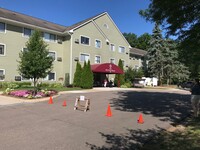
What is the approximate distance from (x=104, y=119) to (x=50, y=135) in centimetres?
340

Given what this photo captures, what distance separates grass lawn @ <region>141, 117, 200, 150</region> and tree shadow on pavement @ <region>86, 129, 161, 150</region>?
28cm

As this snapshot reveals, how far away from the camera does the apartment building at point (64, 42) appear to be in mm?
25969

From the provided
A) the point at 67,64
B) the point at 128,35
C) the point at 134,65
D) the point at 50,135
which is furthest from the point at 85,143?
the point at 128,35

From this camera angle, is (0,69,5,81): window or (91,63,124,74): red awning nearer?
(0,69,5,81): window

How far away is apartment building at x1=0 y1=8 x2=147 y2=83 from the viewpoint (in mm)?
25969

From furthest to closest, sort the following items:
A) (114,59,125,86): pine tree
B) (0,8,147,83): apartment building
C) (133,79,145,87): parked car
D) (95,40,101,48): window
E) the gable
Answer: (133,79,145,87): parked car
(114,59,125,86): pine tree
the gable
(95,40,101,48): window
(0,8,147,83): apartment building

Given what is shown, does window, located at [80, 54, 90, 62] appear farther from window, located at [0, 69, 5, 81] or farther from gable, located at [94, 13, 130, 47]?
window, located at [0, 69, 5, 81]

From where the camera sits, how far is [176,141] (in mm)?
6660

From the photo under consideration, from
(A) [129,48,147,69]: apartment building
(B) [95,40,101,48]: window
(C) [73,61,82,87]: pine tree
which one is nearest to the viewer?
(C) [73,61,82,87]: pine tree

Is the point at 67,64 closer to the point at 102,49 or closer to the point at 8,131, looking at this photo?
the point at 102,49

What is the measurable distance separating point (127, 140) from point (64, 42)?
89.2ft

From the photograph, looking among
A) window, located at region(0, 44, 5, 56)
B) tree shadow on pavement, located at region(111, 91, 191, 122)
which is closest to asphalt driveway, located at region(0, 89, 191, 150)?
tree shadow on pavement, located at region(111, 91, 191, 122)

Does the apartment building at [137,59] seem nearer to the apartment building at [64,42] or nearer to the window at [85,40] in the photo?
the apartment building at [64,42]

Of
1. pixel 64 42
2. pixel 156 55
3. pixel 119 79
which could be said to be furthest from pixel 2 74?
pixel 156 55
